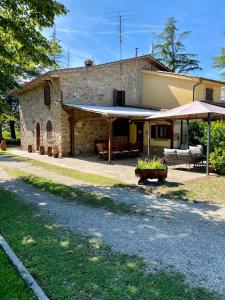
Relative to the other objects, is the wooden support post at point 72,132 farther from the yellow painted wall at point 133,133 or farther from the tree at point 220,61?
the tree at point 220,61

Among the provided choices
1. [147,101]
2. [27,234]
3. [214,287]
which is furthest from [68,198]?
[147,101]

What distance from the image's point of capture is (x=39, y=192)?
9.61 meters

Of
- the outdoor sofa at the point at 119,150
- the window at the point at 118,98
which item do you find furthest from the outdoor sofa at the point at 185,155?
the window at the point at 118,98

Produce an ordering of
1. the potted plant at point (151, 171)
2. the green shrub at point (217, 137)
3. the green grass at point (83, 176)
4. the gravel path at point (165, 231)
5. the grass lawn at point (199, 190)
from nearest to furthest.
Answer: the gravel path at point (165, 231) < the grass lawn at point (199, 190) < the potted plant at point (151, 171) < the green grass at point (83, 176) < the green shrub at point (217, 137)

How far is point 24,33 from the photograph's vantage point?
30.0 feet

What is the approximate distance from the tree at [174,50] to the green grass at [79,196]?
1070 inches

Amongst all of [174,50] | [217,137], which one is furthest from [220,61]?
[217,137]

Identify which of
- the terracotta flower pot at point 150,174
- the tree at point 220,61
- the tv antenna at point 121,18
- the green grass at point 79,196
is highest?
Result: the tv antenna at point 121,18

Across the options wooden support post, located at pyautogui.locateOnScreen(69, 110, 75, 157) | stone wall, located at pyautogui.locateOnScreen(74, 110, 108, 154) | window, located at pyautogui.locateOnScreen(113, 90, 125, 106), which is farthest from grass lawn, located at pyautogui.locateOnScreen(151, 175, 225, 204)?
window, located at pyautogui.locateOnScreen(113, 90, 125, 106)

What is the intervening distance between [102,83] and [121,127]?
3378 mm

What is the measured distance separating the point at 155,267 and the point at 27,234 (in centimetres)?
260

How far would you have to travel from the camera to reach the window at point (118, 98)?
70.2 ft

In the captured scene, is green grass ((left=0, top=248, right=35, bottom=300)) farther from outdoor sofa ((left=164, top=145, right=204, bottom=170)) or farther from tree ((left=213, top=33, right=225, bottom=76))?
tree ((left=213, top=33, right=225, bottom=76))

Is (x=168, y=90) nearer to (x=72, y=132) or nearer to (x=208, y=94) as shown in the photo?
(x=208, y=94)
